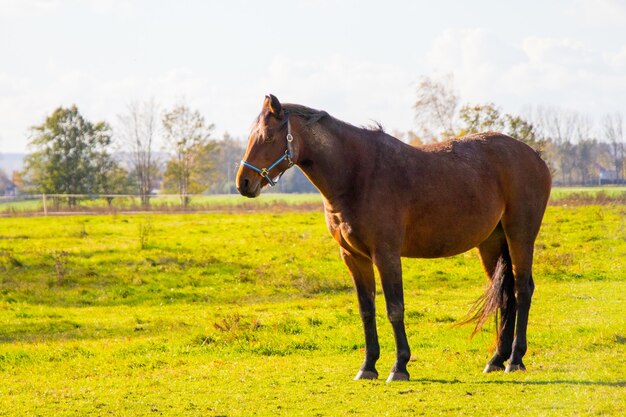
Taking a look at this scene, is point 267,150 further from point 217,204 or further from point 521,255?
point 217,204

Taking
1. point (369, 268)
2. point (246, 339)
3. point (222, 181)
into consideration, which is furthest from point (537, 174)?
point (222, 181)

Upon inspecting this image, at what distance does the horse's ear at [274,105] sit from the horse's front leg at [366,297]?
1.82 meters

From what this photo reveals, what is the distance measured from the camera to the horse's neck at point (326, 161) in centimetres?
955

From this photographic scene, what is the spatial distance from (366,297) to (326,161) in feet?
5.62

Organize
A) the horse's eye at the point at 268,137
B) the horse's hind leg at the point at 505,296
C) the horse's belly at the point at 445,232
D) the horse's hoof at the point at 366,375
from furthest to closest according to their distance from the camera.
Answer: the horse's hind leg at the point at 505,296 → the horse's hoof at the point at 366,375 → the horse's belly at the point at 445,232 → the horse's eye at the point at 268,137

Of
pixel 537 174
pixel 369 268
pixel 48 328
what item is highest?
pixel 537 174

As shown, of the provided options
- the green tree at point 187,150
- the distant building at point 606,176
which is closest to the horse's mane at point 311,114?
the distant building at point 606,176

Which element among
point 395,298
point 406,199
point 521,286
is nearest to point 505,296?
point 521,286

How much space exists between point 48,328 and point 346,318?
6336mm

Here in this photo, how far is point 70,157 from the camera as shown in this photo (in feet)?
210

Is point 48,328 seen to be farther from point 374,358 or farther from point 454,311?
point 374,358

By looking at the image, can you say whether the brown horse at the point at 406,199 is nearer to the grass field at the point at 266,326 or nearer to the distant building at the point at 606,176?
the grass field at the point at 266,326

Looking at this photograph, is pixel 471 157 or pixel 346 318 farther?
pixel 346 318

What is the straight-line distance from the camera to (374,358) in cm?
1027
